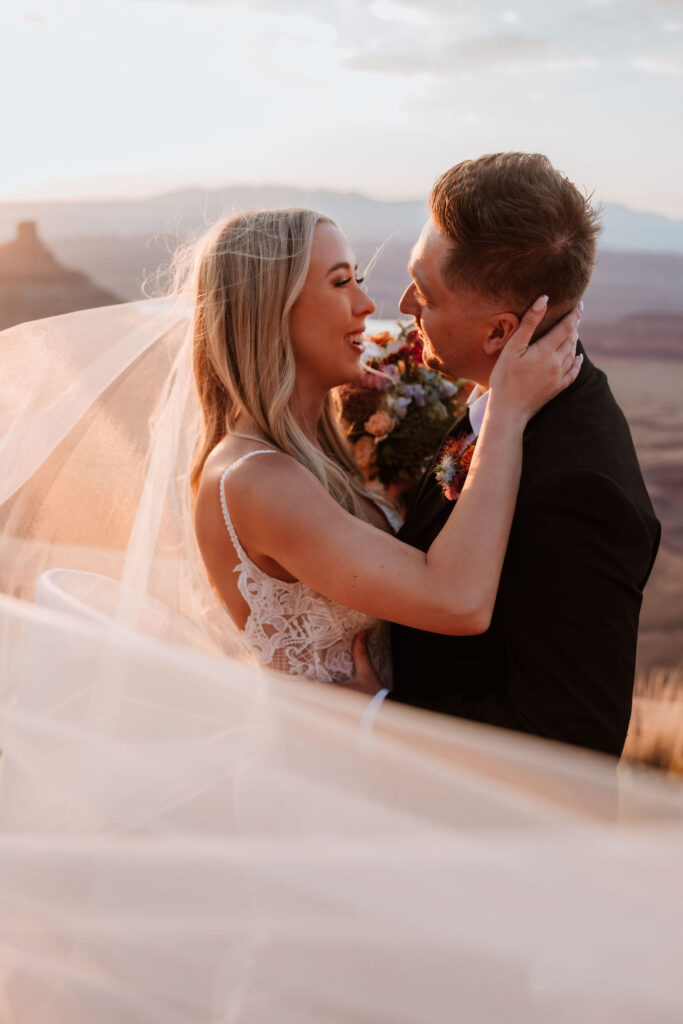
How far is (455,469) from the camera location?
2.62m

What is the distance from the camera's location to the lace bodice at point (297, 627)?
278cm

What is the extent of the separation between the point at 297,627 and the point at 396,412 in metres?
1.03

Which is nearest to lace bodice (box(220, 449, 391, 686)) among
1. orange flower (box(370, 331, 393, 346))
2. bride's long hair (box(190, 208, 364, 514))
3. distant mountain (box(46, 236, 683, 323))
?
bride's long hair (box(190, 208, 364, 514))

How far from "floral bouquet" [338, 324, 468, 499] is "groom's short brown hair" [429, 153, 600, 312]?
0.93 meters

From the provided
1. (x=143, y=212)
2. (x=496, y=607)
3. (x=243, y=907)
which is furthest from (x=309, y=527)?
(x=143, y=212)

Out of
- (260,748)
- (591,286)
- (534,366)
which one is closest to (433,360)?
(534,366)

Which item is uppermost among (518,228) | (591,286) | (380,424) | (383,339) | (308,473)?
(518,228)

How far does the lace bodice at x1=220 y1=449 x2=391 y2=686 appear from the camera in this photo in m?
→ 2.78

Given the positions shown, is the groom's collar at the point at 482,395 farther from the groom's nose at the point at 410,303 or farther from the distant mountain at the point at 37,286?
the distant mountain at the point at 37,286

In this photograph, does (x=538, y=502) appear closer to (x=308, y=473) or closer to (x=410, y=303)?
(x=308, y=473)

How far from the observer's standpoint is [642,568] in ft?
7.43

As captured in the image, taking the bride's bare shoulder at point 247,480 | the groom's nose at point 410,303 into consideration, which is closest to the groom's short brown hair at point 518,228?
the groom's nose at point 410,303

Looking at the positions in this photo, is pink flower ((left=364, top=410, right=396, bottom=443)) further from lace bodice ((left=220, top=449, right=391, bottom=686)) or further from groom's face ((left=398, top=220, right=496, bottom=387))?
lace bodice ((left=220, top=449, right=391, bottom=686))

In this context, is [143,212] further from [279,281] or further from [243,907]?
[243,907]
